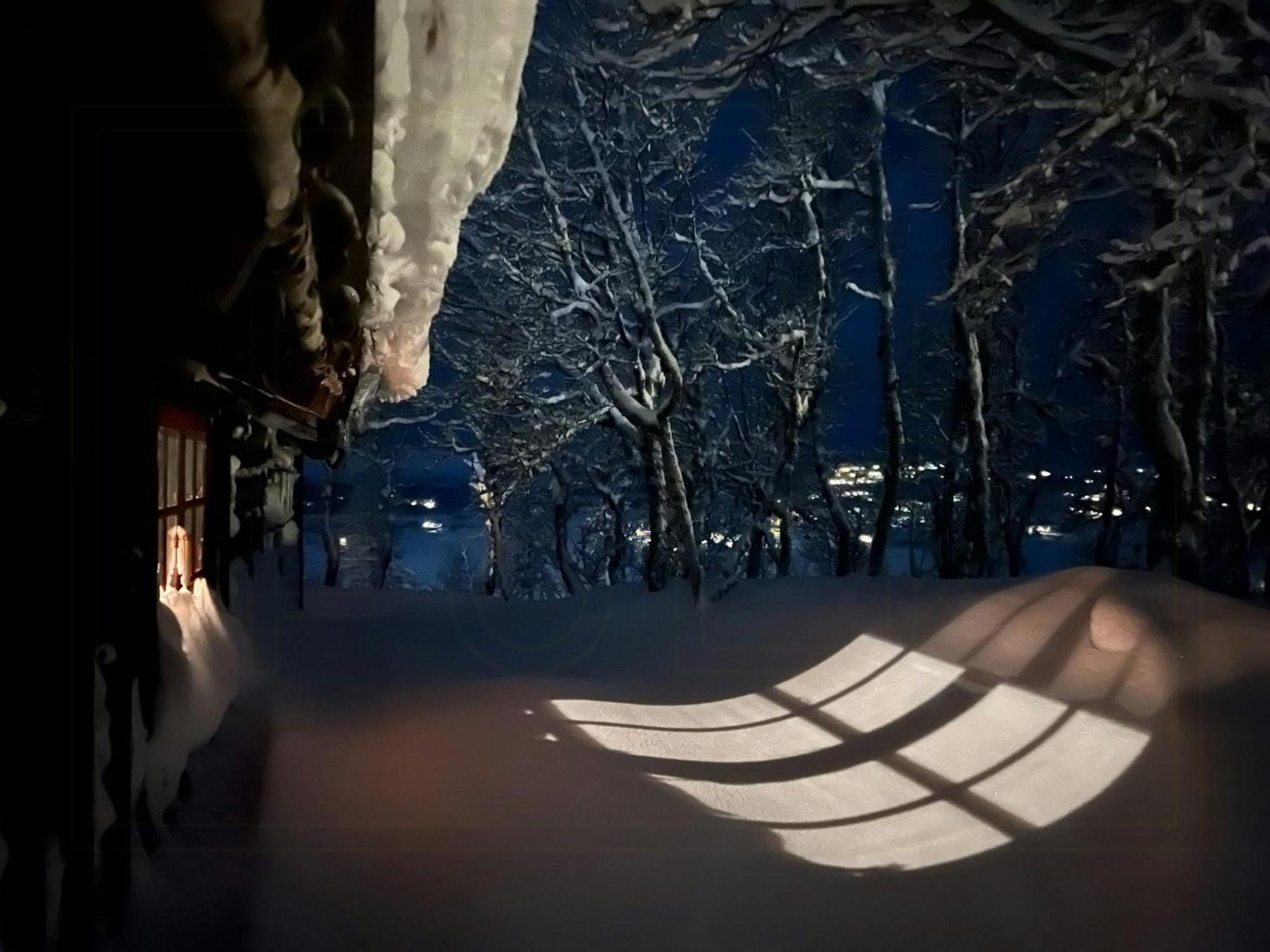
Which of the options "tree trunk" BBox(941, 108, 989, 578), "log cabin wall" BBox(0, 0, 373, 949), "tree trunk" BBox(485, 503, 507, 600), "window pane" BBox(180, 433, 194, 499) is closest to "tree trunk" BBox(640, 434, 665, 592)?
"tree trunk" BBox(485, 503, 507, 600)

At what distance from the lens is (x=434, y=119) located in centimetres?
259

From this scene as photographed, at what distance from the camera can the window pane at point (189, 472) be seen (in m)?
4.58

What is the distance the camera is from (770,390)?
17.8 m

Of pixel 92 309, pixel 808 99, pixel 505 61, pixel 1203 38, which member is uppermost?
pixel 808 99

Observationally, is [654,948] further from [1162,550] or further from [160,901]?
[1162,550]

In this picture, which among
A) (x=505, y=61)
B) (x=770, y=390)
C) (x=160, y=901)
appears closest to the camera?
(x=505, y=61)

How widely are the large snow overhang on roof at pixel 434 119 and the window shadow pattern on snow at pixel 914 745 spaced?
128 inches

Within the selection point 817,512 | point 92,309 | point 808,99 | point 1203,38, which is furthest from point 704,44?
point 817,512

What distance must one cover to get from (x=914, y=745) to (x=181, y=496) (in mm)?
4726

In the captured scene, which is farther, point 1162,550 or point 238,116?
point 1162,550

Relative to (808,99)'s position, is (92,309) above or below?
below

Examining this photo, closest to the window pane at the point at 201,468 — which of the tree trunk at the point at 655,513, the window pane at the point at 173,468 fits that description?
the window pane at the point at 173,468

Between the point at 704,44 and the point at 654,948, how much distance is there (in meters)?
9.51

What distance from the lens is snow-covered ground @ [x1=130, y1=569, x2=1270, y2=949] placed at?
10.7 ft
